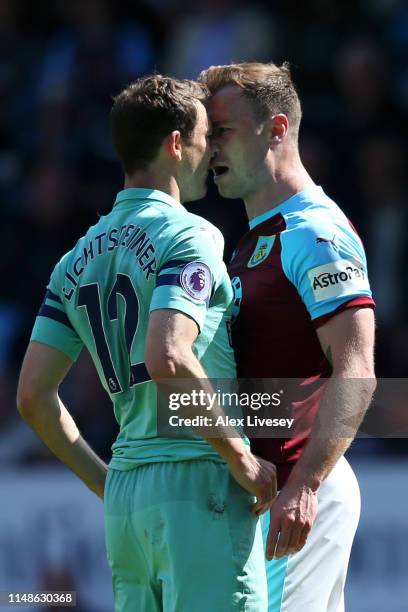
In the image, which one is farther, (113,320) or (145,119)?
(145,119)

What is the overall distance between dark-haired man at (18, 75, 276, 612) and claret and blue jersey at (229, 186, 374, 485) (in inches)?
12.6

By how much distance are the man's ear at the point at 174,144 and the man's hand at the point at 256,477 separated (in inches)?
36.4

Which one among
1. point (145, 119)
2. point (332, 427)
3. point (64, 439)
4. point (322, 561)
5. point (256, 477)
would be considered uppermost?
point (145, 119)

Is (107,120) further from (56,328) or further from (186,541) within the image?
(186,541)

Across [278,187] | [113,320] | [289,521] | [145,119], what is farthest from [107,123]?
[289,521]

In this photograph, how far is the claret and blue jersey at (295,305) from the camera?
3635 mm

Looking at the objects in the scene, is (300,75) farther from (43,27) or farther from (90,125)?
(43,27)

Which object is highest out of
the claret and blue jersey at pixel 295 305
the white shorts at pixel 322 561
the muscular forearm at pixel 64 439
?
the claret and blue jersey at pixel 295 305

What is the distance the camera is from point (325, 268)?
11.9ft

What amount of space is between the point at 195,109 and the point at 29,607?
149 inches

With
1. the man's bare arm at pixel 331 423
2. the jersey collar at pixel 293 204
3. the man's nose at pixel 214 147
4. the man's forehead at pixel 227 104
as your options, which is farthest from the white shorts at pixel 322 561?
the man's forehead at pixel 227 104

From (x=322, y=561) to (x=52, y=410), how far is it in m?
0.98

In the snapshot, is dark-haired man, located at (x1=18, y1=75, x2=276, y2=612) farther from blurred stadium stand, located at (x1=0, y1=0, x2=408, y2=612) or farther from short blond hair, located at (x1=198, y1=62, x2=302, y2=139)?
blurred stadium stand, located at (x1=0, y1=0, x2=408, y2=612)

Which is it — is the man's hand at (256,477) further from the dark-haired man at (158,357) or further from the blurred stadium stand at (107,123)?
the blurred stadium stand at (107,123)
